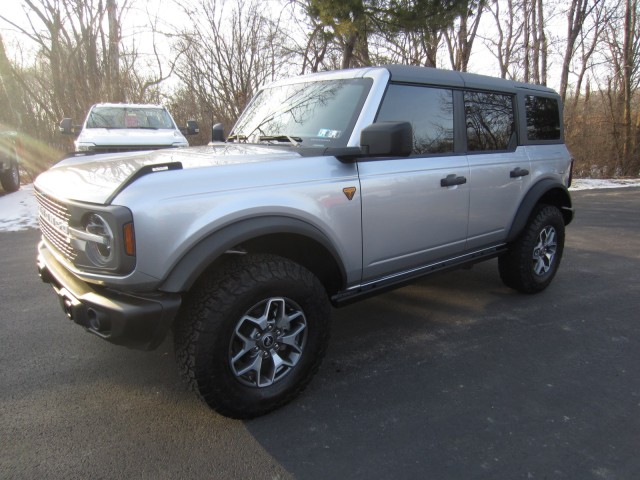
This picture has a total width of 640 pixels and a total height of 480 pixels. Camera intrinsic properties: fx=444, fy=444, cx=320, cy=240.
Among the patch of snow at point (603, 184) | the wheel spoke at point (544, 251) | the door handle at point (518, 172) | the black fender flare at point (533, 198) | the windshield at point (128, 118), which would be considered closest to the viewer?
the door handle at point (518, 172)

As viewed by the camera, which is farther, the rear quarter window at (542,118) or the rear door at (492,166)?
the rear quarter window at (542,118)

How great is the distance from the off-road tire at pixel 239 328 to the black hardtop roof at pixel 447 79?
1576 millimetres

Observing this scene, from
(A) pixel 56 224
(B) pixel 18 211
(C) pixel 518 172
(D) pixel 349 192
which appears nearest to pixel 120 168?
(A) pixel 56 224

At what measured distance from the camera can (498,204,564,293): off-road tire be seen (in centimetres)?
404

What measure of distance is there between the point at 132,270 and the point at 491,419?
6.63ft

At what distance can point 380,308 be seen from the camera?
158 inches

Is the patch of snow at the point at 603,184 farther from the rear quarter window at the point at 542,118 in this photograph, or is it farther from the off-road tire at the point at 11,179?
the off-road tire at the point at 11,179

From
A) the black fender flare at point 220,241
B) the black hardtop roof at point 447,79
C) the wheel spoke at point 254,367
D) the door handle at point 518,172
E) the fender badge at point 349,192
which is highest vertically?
the black hardtop roof at point 447,79

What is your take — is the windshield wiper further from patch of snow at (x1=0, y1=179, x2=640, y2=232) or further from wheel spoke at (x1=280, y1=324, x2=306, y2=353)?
patch of snow at (x1=0, y1=179, x2=640, y2=232)

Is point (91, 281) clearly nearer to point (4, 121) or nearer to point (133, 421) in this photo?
point (133, 421)

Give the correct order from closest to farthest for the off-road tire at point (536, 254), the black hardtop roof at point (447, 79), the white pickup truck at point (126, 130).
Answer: the black hardtop roof at point (447, 79) → the off-road tire at point (536, 254) → the white pickup truck at point (126, 130)

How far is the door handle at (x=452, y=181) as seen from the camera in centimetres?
317

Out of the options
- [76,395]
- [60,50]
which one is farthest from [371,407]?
[60,50]

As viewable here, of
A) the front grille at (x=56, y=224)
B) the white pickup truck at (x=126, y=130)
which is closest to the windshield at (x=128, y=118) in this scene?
the white pickup truck at (x=126, y=130)
